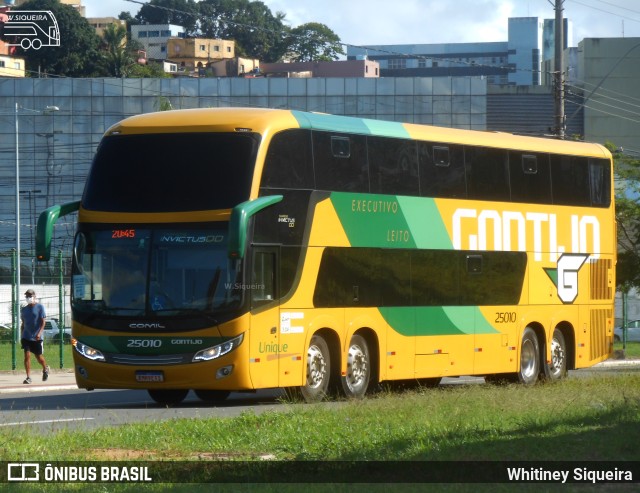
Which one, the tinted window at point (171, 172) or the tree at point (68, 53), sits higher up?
the tree at point (68, 53)

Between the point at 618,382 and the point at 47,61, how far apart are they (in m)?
116

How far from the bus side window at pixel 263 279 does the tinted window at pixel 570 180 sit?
774 cm

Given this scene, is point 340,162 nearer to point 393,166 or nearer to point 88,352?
point 393,166

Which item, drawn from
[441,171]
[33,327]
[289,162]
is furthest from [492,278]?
[33,327]

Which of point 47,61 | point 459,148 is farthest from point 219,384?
point 47,61

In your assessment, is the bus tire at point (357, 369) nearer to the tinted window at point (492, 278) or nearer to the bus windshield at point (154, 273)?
the tinted window at point (492, 278)

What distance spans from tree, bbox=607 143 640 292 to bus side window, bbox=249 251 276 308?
19.8m

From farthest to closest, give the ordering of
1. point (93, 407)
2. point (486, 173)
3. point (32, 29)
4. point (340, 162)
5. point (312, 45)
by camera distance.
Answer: point (312, 45), point (32, 29), point (486, 173), point (340, 162), point (93, 407)

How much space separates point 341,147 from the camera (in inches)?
799

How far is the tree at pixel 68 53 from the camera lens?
130125 mm

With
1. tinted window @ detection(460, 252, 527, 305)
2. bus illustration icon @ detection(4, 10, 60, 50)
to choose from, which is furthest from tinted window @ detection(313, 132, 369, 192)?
bus illustration icon @ detection(4, 10, 60, 50)

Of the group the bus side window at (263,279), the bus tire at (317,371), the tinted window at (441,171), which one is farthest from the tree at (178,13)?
the bus side window at (263,279)

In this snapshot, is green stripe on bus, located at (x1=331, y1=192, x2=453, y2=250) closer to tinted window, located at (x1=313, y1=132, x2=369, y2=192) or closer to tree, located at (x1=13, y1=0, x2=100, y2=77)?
tinted window, located at (x1=313, y1=132, x2=369, y2=192)

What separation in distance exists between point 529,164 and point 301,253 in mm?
6392
